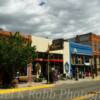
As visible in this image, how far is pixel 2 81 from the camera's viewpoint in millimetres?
33312

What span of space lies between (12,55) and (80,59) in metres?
27.5

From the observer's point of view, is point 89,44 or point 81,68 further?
point 89,44

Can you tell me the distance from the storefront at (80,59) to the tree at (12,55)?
19.5m

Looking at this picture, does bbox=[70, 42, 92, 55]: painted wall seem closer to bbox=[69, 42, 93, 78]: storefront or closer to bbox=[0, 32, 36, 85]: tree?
bbox=[69, 42, 93, 78]: storefront

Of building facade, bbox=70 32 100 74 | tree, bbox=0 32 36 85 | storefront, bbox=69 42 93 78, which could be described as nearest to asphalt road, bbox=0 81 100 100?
tree, bbox=0 32 36 85

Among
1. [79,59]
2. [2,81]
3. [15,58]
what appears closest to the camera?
[15,58]

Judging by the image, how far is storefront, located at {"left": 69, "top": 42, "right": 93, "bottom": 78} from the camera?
52.3 meters

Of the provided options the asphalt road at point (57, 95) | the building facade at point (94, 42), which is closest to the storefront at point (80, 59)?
the building facade at point (94, 42)

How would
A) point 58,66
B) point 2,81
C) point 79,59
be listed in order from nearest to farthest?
1. point 2,81
2. point 58,66
3. point 79,59

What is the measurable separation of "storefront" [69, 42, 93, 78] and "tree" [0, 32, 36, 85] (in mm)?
19460

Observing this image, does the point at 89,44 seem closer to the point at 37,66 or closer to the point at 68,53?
the point at 68,53

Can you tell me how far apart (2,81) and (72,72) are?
20036 millimetres

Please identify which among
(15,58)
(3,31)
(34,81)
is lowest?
(34,81)

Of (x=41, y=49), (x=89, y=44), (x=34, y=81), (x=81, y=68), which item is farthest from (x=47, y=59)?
(x=89, y=44)
